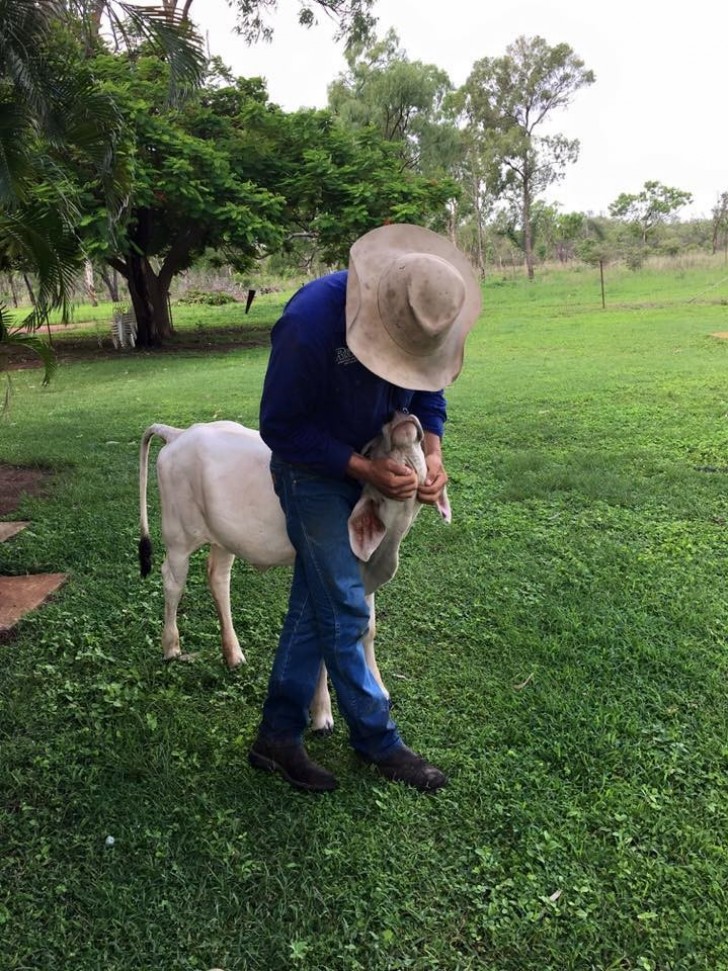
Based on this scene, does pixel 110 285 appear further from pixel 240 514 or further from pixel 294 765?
pixel 294 765

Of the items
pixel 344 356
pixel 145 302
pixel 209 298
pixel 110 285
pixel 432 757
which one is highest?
pixel 209 298

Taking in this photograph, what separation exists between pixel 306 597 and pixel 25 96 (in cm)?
311

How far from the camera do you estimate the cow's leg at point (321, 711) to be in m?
2.90

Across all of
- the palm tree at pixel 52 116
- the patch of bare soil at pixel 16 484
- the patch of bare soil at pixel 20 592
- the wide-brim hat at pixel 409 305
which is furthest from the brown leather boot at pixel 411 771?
the patch of bare soil at pixel 16 484

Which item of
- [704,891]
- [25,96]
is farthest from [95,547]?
[704,891]

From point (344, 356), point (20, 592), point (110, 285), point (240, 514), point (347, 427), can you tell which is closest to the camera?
point (344, 356)

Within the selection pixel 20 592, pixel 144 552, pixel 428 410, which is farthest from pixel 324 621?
pixel 20 592

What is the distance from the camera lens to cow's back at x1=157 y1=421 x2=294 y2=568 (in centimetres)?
280

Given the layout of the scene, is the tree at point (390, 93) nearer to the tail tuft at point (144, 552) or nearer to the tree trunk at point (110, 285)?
the tree trunk at point (110, 285)

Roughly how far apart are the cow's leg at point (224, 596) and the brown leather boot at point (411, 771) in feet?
3.23

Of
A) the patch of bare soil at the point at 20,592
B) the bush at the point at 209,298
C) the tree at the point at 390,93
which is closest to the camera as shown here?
the patch of bare soil at the point at 20,592

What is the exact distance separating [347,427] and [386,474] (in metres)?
0.22

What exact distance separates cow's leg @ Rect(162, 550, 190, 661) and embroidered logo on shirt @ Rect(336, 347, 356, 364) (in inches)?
52.5

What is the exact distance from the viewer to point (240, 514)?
283cm
